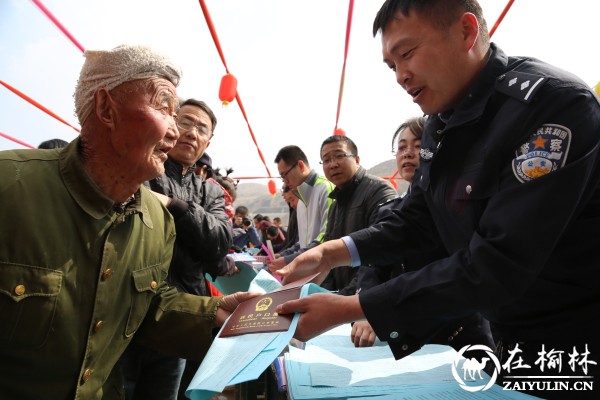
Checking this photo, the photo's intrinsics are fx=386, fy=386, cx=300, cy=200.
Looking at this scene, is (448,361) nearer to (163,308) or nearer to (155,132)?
(163,308)

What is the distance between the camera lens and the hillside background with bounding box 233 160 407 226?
159ft

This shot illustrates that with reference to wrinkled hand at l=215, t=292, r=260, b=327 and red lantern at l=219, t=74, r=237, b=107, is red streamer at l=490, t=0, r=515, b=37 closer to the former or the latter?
red lantern at l=219, t=74, r=237, b=107

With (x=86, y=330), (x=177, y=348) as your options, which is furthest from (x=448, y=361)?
(x=86, y=330)

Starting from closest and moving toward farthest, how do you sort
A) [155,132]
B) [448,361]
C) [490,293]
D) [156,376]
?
[490,293] < [448,361] < [155,132] < [156,376]

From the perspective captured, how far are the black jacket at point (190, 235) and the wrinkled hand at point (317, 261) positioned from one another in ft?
2.21

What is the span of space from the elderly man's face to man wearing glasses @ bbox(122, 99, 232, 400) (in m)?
0.63

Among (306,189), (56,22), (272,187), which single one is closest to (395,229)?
(306,189)

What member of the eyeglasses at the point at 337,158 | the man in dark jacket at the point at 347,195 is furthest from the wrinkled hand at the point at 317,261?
the eyeglasses at the point at 337,158

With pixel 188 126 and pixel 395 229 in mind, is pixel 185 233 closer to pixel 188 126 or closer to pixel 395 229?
pixel 188 126

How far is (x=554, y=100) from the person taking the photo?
3.05 feet

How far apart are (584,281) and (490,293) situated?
25 centimetres

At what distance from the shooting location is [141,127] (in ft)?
4.12

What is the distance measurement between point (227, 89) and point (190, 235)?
144 inches

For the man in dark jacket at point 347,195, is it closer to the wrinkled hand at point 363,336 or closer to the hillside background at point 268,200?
the wrinkled hand at point 363,336
